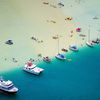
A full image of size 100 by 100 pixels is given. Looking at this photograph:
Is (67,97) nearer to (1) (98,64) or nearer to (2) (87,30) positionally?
(1) (98,64)

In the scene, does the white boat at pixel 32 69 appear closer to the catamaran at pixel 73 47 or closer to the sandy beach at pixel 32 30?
the sandy beach at pixel 32 30

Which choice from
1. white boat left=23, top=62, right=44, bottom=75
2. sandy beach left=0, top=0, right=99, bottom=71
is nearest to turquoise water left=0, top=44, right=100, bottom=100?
white boat left=23, top=62, right=44, bottom=75

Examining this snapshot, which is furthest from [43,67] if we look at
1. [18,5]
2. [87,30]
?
[18,5]

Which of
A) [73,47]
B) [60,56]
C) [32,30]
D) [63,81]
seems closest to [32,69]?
[63,81]

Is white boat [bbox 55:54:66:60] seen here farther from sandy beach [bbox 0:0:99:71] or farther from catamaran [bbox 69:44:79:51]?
catamaran [bbox 69:44:79:51]

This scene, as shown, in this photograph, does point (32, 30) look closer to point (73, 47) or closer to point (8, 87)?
point (73, 47)
